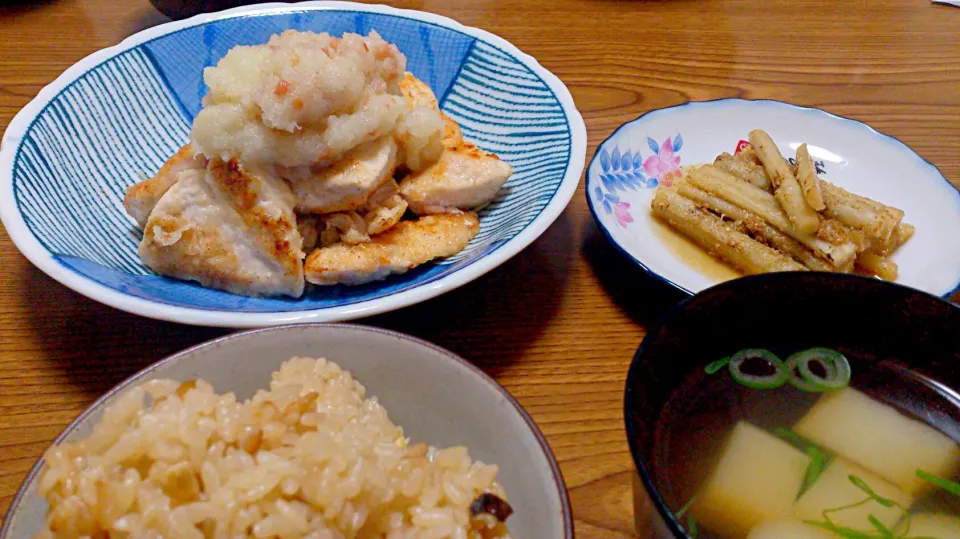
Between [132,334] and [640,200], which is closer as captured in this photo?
[132,334]

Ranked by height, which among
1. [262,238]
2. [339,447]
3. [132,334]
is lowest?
[132,334]

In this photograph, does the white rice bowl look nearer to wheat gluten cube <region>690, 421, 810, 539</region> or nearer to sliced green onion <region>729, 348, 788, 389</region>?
wheat gluten cube <region>690, 421, 810, 539</region>

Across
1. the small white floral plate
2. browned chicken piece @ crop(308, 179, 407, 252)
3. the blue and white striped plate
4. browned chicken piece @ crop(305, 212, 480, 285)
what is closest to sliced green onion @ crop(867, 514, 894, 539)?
the small white floral plate

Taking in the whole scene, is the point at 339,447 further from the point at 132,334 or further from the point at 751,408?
the point at 132,334

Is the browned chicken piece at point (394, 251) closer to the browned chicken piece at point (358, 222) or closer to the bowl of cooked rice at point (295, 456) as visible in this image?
the browned chicken piece at point (358, 222)

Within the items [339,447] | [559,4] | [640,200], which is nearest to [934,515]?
[339,447]

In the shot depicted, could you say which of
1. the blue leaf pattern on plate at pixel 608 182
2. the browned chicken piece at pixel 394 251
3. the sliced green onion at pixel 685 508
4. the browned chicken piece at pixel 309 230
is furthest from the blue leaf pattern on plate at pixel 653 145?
the sliced green onion at pixel 685 508
